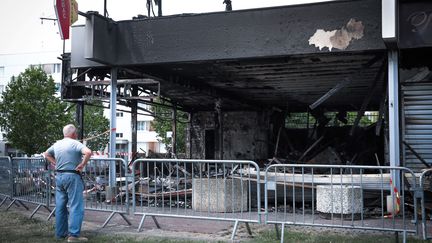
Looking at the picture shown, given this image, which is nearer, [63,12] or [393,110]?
[393,110]

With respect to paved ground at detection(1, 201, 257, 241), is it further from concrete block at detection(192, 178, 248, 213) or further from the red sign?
the red sign

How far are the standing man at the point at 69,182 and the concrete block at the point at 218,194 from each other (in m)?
2.15

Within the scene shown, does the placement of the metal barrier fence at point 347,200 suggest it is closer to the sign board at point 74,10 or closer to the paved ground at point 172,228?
the paved ground at point 172,228

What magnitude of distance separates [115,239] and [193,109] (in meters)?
15.7

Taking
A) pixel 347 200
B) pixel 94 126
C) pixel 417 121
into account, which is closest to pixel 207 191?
pixel 347 200

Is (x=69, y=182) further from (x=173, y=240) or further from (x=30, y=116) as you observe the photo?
(x=30, y=116)

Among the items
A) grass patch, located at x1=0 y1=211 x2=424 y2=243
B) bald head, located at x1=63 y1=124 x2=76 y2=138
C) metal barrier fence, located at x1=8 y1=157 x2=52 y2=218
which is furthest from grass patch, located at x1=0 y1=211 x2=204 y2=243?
bald head, located at x1=63 y1=124 x2=76 y2=138

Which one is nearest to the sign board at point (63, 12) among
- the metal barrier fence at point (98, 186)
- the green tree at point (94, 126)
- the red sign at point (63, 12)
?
the red sign at point (63, 12)

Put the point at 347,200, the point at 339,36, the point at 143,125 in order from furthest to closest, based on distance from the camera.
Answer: the point at 143,125
the point at 339,36
the point at 347,200

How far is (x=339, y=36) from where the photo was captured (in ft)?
30.0

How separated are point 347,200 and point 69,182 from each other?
4.52 meters

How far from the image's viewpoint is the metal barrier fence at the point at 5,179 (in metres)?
10.5

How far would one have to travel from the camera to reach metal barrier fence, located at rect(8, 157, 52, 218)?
9.27 meters

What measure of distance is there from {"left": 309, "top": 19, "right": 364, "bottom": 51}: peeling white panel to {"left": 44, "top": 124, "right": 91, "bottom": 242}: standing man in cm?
490
